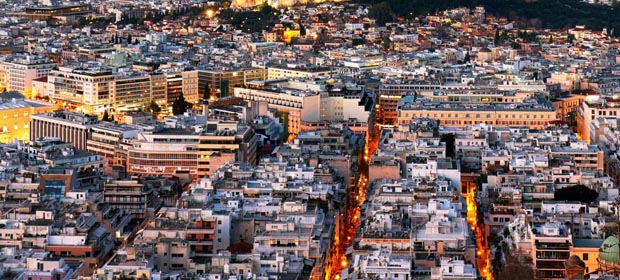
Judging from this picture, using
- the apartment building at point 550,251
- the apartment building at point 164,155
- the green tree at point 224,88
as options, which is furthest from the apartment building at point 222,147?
the green tree at point 224,88

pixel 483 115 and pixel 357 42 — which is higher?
pixel 483 115

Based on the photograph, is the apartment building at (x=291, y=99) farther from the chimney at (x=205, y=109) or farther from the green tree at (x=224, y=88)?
the green tree at (x=224, y=88)

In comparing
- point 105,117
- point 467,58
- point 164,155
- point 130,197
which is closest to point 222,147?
point 164,155

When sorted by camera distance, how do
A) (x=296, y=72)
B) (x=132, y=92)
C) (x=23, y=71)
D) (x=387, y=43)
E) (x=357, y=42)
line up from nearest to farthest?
(x=132, y=92) → (x=296, y=72) → (x=23, y=71) → (x=387, y=43) → (x=357, y=42)

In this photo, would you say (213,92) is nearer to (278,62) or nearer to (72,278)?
A: (278,62)

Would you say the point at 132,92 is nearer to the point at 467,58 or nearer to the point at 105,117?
the point at 105,117
